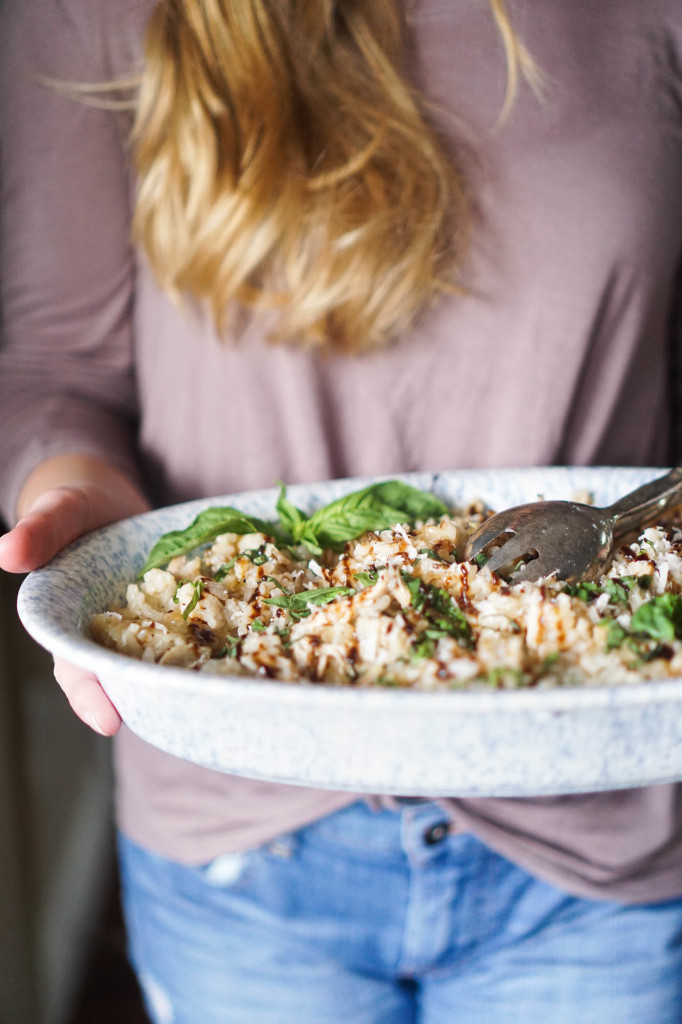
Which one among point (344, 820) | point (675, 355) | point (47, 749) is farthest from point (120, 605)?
point (47, 749)

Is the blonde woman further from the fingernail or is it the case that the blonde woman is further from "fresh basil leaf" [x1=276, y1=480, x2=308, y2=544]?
the fingernail

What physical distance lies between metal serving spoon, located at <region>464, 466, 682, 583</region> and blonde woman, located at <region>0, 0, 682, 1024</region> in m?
0.31

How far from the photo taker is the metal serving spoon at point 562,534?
793mm

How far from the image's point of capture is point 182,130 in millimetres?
1044

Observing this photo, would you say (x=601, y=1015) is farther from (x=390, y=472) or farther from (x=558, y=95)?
(x=558, y=95)

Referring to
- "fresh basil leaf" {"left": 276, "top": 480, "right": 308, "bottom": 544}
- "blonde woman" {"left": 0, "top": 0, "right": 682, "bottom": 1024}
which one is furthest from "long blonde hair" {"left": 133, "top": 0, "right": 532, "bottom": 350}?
"fresh basil leaf" {"left": 276, "top": 480, "right": 308, "bottom": 544}

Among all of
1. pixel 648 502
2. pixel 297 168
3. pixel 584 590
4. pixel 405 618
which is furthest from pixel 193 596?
pixel 297 168

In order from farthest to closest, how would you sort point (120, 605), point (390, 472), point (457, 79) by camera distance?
point (390, 472) → point (457, 79) → point (120, 605)

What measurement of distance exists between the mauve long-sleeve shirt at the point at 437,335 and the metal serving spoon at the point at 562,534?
0.31 meters

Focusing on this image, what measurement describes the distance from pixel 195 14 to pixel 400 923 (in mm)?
1199

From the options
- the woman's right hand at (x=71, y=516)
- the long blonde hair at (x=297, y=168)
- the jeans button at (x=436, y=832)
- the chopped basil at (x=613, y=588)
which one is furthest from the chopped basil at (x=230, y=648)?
the long blonde hair at (x=297, y=168)

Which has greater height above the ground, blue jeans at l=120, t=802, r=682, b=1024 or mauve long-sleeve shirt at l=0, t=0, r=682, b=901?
mauve long-sleeve shirt at l=0, t=0, r=682, b=901

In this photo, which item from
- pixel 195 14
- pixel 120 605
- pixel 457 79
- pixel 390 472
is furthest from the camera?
pixel 390 472

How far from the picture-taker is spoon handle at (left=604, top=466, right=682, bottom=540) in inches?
34.3
